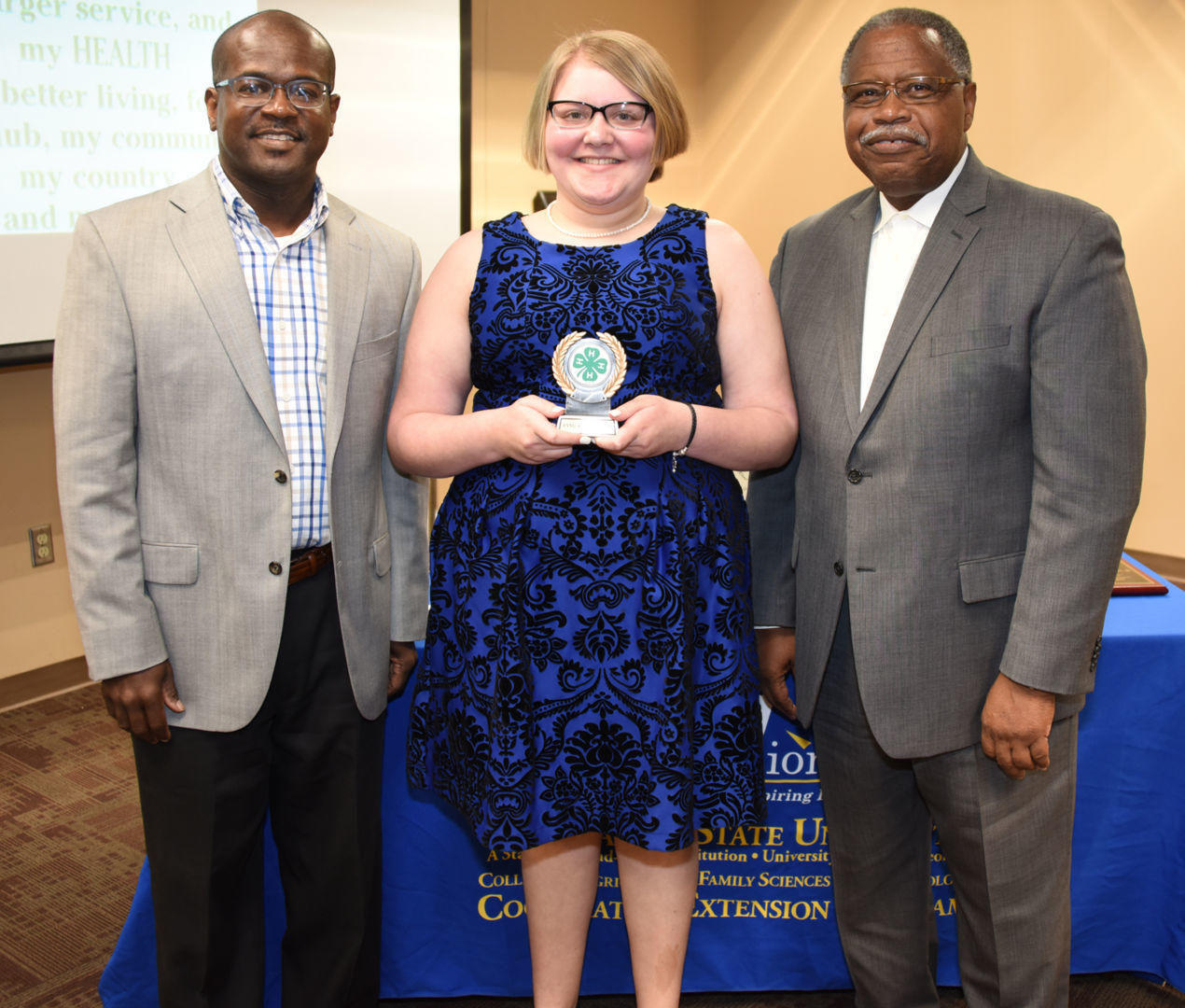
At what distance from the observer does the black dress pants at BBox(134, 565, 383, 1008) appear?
1761 mm

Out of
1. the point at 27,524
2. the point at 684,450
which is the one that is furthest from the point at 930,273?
the point at 27,524

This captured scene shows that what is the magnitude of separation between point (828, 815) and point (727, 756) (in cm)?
33

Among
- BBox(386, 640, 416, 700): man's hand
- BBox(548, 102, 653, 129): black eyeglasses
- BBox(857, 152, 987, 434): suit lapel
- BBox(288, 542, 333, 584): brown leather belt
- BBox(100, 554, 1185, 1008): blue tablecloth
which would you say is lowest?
BBox(100, 554, 1185, 1008): blue tablecloth

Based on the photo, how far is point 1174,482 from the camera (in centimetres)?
442

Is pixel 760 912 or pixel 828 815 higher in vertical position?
pixel 828 815

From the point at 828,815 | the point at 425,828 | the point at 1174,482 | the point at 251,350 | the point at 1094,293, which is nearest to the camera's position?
the point at 1094,293

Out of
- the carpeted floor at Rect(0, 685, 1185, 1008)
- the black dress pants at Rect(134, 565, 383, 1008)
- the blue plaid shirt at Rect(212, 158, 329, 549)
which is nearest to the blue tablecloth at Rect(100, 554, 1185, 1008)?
the carpeted floor at Rect(0, 685, 1185, 1008)

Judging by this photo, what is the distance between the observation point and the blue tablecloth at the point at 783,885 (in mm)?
2135

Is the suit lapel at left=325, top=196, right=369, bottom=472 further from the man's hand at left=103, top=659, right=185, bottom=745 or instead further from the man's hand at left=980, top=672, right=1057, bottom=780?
the man's hand at left=980, top=672, right=1057, bottom=780

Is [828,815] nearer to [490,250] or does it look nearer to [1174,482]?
[490,250]

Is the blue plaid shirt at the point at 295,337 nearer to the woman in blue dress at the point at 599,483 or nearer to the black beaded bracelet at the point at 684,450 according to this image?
the woman in blue dress at the point at 599,483

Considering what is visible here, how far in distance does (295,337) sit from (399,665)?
24.7 inches

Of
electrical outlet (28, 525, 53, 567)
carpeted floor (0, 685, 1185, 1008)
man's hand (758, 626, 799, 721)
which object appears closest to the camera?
man's hand (758, 626, 799, 721)

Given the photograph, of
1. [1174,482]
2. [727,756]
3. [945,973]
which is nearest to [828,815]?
[727,756]
